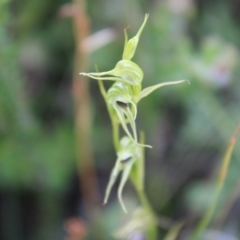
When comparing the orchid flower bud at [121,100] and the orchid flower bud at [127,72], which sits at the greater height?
the orchid flower bud at [127,72]

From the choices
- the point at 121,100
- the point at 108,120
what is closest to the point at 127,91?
the point at 121,100

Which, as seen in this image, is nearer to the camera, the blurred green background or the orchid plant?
the orchid plant

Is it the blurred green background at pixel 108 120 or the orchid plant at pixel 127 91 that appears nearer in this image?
the orchid plant at pixel 127 91

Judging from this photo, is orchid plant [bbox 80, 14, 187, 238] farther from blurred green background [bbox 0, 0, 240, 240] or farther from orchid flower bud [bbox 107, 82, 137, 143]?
blurred green background [bbox 0, 0, 240, 240]

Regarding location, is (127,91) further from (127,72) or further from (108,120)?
(108,120)

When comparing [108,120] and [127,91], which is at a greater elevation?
[108,120]

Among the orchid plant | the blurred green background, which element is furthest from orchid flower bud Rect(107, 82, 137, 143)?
the blurred green background

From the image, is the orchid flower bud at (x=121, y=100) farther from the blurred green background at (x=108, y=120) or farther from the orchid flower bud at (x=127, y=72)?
the blurred green background at (x=108, y=120)

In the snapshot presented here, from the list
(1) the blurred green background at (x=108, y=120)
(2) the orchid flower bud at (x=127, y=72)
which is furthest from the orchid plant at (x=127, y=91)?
(1) the blurred green background at (x=108, y=120)
